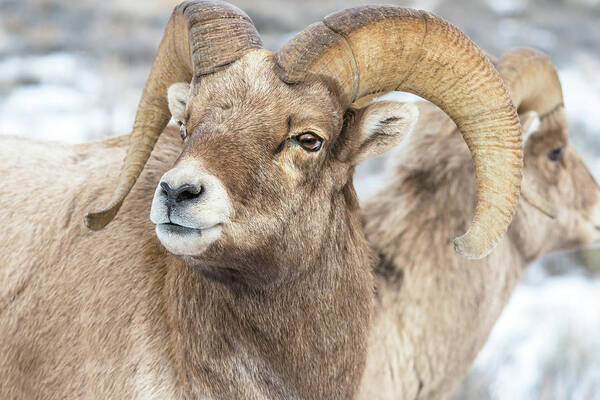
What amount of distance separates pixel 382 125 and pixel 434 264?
2.10 metres

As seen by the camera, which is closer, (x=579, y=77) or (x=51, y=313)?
(x=51, y=313)

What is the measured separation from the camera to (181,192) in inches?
133

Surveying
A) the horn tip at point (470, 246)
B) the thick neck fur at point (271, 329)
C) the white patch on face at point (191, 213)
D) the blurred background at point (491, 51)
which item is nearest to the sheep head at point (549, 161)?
the blurred background at point (491, 51)

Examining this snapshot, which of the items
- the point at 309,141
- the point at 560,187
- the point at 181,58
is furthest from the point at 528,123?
the point at 181,58

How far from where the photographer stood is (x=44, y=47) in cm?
1703

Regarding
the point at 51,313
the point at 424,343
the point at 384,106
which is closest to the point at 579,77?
the point at 424,343

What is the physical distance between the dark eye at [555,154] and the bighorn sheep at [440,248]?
0.01 meters

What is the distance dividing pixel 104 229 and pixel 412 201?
2.70m

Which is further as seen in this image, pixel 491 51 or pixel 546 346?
pixel 491 51

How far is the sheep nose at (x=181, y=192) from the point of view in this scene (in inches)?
132

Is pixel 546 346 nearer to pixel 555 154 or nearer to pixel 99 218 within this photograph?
pixel 555 154

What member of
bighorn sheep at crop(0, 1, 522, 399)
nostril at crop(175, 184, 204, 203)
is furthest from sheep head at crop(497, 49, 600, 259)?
nostril at crop(175, 184, 204, 203)

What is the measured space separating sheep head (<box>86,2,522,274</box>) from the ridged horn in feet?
5.64

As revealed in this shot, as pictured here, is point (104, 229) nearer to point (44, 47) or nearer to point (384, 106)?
point (384, 106)
